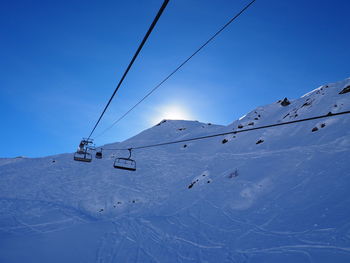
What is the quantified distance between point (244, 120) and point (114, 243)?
1582 inches

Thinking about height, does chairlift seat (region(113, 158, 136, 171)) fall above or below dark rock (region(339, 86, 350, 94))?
below

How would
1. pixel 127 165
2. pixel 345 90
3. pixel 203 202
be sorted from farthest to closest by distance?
pixel 127 165 < pixel 345 90 < pixel 203 202

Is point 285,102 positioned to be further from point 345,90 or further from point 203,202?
point 203,202

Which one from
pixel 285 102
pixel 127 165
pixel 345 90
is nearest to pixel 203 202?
pixel 127 165

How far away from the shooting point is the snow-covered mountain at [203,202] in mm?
15703

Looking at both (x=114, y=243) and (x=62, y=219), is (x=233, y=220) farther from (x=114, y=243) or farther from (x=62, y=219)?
(x=62, y=219)

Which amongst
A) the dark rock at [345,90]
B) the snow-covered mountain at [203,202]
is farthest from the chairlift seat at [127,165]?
the dark rock at [345,90]

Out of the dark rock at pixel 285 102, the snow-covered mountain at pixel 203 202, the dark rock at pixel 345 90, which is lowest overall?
the snow-covered mountain at pixel 203 202

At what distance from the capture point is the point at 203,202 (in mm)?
25312

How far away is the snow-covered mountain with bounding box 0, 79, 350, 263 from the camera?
15.7 meters

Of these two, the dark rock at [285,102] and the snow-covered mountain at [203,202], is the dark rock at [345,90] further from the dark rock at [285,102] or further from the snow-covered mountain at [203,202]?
Result: the dark rock at [285,102]

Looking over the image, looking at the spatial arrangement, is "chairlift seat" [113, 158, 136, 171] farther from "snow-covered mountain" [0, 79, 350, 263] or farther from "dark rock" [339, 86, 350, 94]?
"dark rock" [339, 86, 350, 94]

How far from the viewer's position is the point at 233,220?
19.9 metres

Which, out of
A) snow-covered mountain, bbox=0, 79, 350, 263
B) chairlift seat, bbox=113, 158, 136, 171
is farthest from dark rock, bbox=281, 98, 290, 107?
chairlift seat, bbox=113, 158, 136, 171
